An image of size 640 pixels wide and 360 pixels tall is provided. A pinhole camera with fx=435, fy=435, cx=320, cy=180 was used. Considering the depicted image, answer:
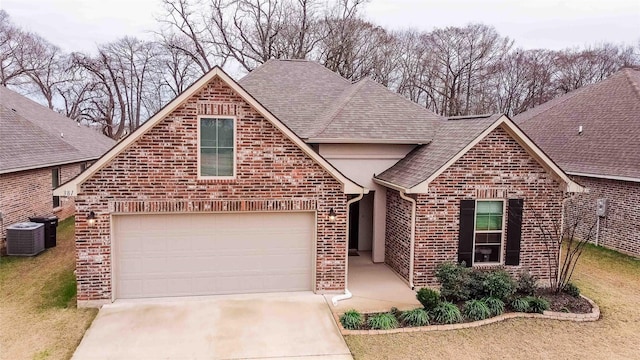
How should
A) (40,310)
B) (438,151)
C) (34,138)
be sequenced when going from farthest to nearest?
(34,138) < (438,151) < (40,310)

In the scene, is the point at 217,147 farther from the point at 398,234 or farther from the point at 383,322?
the point at 398,234

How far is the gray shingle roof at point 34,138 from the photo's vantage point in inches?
555

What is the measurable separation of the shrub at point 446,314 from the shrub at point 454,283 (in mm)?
456

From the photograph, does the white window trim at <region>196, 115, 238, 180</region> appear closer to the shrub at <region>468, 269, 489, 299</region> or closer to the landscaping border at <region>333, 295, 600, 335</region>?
the landscaping border at <region>333, 295, 600, 335</region>

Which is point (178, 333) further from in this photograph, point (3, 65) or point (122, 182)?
point (3, 65)

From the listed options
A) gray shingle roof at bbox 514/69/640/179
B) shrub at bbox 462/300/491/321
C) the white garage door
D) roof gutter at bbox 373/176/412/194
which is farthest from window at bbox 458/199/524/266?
gray shingle roof at bbox 514/69/640/179

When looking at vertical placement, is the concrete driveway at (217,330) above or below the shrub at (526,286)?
below

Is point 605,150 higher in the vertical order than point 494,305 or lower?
higher

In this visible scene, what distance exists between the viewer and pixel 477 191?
10289mm

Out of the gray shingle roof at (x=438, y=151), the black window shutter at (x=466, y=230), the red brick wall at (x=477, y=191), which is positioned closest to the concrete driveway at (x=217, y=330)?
the red brick wall at (x=477, y=191)

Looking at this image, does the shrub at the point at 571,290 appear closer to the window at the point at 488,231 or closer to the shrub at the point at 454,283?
the window at the point at 488,231

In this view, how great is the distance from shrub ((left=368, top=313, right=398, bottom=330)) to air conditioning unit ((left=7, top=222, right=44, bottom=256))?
1022cm

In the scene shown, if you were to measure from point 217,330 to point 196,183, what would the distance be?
3.00 m

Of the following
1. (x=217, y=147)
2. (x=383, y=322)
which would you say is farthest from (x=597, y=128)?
(x=217, y=147)
